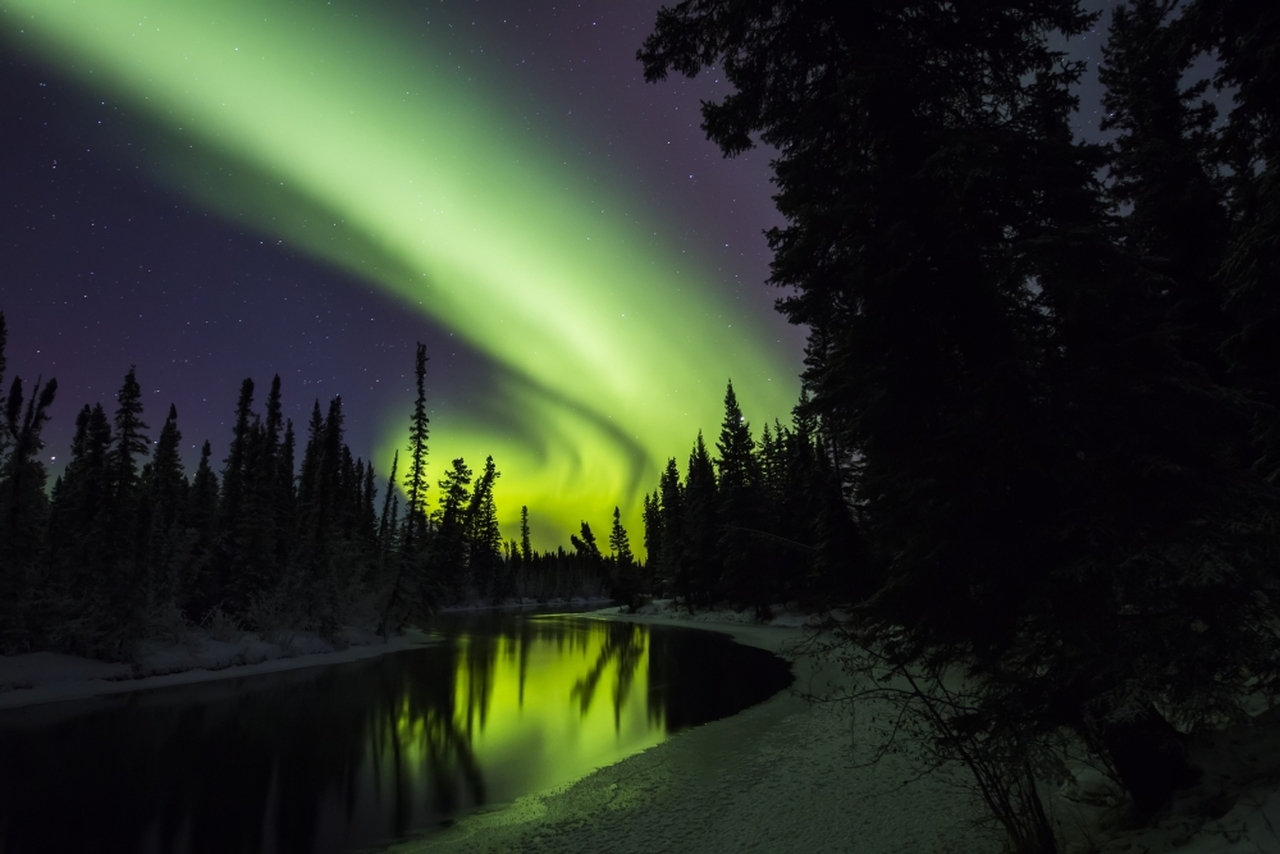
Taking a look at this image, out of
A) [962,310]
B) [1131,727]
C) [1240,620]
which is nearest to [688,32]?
[962,310]

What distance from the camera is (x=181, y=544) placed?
33.0 metres

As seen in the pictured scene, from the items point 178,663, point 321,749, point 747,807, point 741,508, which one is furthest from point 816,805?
point 741,508

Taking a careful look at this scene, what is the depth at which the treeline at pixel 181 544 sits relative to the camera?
81.6ft

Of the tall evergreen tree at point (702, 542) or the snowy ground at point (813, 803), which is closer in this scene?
the snowy ground at point (813, 803)

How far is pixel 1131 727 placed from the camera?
528 cm

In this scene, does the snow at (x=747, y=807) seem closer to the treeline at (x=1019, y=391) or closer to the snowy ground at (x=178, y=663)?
the treeline at (x=1019, y=391)

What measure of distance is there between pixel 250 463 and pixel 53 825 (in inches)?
1678

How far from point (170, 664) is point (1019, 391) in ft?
113

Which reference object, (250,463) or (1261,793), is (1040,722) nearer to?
(1261,793)

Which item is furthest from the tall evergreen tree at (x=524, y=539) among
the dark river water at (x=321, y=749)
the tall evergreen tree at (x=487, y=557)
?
the dark river water at (x=321, y=749)

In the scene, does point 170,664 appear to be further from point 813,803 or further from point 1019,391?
point 1019,391

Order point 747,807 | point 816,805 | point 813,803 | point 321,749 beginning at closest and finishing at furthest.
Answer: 1. point 816,805
2. point 813,803
3. point 747,807
4. point 321,749

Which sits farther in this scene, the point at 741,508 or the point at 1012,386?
Answer: the point at 741,508

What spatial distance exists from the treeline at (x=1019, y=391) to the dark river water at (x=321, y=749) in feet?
32.1
